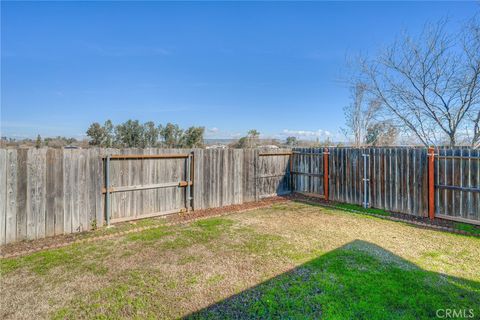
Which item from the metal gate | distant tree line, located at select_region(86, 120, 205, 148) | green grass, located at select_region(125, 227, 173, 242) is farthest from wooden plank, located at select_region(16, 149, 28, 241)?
distant tree line, located at select_region(86, 120, 205, 148)

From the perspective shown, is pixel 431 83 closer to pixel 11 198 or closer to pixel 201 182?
pixel 201 182

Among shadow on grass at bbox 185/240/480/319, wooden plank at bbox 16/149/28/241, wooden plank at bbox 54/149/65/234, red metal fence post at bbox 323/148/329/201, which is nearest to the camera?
shadow on grass at bbox 185/240/480/319

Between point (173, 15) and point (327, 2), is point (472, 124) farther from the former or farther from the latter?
point (173, 15)

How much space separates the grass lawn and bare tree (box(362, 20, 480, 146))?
169 inches

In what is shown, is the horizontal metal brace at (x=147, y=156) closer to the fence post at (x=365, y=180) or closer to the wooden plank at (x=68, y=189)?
the wooden plank at (x=68, y=189)

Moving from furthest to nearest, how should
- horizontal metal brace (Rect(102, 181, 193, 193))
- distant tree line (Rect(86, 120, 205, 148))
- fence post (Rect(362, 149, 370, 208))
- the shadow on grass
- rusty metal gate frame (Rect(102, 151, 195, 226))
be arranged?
distant tree line (Rect(86, 120, 205, 148)) < fence post (Rect(362, 149, 370, 208)) < horizontal metal brace (Rect(102, 181, 193, 193)) < rusty metal gate frame (Rect(102, 151, 195, 226)) < the shadow on grass

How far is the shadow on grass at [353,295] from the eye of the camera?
253cm

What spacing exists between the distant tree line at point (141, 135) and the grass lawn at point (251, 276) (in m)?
12.2

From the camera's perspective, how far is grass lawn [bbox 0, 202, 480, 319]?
2.62 m

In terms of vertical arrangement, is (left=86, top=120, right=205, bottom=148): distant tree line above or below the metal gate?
above

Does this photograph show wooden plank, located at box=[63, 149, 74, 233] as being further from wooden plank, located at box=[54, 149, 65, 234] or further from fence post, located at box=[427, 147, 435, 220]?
fence post, located at box=[427, 147, 435, 220]

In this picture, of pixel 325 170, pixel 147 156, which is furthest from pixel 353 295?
pixel 325 170

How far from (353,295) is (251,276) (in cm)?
124

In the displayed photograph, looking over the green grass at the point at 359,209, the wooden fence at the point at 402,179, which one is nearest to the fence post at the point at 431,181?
the wooden fence at the point at 402,179
